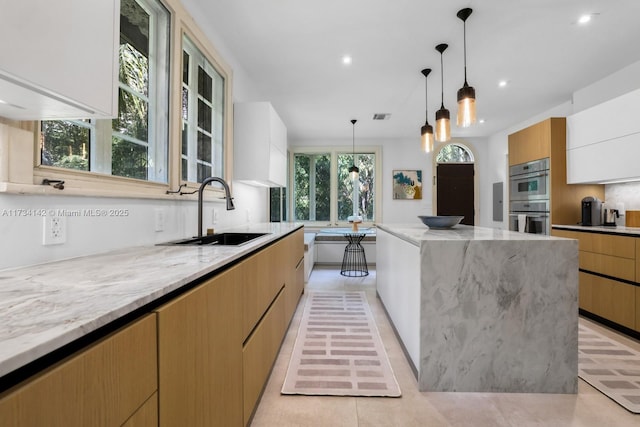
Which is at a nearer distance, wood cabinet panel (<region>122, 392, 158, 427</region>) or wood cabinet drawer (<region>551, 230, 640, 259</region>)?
wood cabinet panel (<region>122, 392, 158, 427</region>)

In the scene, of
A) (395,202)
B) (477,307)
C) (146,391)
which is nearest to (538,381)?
(477,307)

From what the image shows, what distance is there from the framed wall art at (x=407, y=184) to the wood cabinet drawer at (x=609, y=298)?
12.3 ft

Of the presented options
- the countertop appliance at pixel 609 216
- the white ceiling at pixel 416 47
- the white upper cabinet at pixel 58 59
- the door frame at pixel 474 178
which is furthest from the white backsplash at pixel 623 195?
the white upper cabinet at pixel 58 59

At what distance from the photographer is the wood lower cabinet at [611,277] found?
2611mm

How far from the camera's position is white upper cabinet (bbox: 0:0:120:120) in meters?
0.75

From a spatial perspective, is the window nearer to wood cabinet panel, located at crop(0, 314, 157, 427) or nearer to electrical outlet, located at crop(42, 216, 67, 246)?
electrical outlet, located at crop(42, 216, 67, 246)

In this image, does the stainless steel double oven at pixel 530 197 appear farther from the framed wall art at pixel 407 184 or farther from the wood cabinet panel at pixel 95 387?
the wood cabinet panel at pixel 95 387

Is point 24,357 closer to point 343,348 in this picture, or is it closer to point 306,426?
point 306,426

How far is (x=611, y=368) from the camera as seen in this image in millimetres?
2107

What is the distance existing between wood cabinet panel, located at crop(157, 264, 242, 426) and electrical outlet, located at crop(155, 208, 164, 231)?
2.55ft

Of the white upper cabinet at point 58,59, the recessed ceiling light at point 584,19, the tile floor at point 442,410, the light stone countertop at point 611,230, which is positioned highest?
the recessed ceiling light at point 584,19

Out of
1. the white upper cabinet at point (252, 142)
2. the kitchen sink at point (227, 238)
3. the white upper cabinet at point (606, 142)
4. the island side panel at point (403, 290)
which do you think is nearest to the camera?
the island side panel at point (403, 290)

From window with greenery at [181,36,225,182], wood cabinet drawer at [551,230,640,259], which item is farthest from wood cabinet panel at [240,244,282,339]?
wood cabinet drawer at [551,230,640,259]

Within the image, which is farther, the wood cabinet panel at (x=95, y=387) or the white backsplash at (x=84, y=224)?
the white backsplash at (x=84, y=224)
